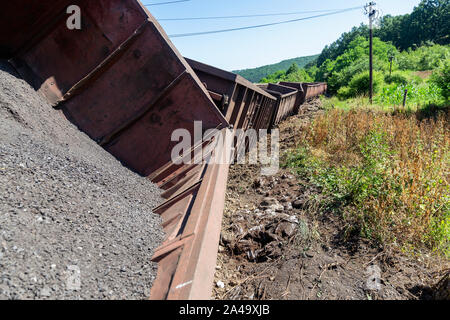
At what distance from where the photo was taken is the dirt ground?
2258 millimetres

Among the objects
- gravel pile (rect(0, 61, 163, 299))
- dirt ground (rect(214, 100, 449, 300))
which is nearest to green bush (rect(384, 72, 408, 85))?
dirt ground (rect(214, 100, 449, 300))

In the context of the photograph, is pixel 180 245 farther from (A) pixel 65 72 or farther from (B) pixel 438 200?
(B) pixel 438 200

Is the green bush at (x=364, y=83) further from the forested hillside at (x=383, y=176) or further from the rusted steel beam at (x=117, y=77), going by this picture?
the rusted steel beam at (x=117, y=77)

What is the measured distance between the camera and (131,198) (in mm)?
2416

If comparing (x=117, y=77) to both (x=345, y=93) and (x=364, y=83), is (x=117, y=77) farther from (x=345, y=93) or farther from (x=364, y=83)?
(x=364, y=83)

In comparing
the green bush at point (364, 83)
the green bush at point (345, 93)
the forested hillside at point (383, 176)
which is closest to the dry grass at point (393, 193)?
the forested hillside at point (383, 176)

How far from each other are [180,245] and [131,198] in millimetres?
1116

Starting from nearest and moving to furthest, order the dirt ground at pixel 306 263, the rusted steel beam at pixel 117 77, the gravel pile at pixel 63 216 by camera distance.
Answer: the gravel pile at pixel 63 216, the dirt ground at pixel 306 263, the rusted steel beam at pixel 117 77

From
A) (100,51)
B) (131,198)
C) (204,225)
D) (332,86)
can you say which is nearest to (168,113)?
(100,51)

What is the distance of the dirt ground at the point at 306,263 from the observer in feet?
7.41

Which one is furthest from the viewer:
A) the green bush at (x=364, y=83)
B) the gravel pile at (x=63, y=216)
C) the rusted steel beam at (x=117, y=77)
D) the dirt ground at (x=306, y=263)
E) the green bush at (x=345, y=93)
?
the green bush at (x=345, y=93)

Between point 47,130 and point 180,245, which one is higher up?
point 47,130

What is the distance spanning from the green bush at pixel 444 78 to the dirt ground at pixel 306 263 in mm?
10295

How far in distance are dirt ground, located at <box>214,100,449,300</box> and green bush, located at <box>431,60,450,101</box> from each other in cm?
1029
